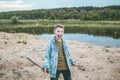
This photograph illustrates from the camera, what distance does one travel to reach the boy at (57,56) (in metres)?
5.93

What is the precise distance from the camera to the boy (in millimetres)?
5930

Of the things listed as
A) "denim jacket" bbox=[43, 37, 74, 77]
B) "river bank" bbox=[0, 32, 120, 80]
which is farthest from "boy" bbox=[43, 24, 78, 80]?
"river bank" bbox=[0, 32, 120, 80]

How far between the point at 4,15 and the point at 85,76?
5328 inches

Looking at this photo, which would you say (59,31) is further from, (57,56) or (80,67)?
(80,67)

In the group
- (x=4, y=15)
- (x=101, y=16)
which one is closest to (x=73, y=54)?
(x=101, y=16)

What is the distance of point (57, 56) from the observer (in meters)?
5.96

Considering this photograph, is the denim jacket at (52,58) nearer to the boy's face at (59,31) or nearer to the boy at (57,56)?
the boy at (57,56)

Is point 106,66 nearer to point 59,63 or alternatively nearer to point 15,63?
point 15,63

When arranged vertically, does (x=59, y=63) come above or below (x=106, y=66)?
above

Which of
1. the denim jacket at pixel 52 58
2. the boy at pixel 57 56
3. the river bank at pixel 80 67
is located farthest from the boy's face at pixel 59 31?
the river bank at pixel 80 67

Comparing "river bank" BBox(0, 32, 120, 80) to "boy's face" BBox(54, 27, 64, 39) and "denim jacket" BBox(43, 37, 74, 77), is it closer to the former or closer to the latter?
"denim jacket" BBox(43, 37, 74, 77)

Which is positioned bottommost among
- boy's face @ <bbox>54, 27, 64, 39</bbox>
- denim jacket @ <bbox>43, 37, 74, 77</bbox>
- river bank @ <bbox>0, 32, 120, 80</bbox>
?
river bank @ <bbox>0, 32, 120, 80</bbox>

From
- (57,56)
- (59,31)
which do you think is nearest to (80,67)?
(57,56)

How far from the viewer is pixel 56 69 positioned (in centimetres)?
603
